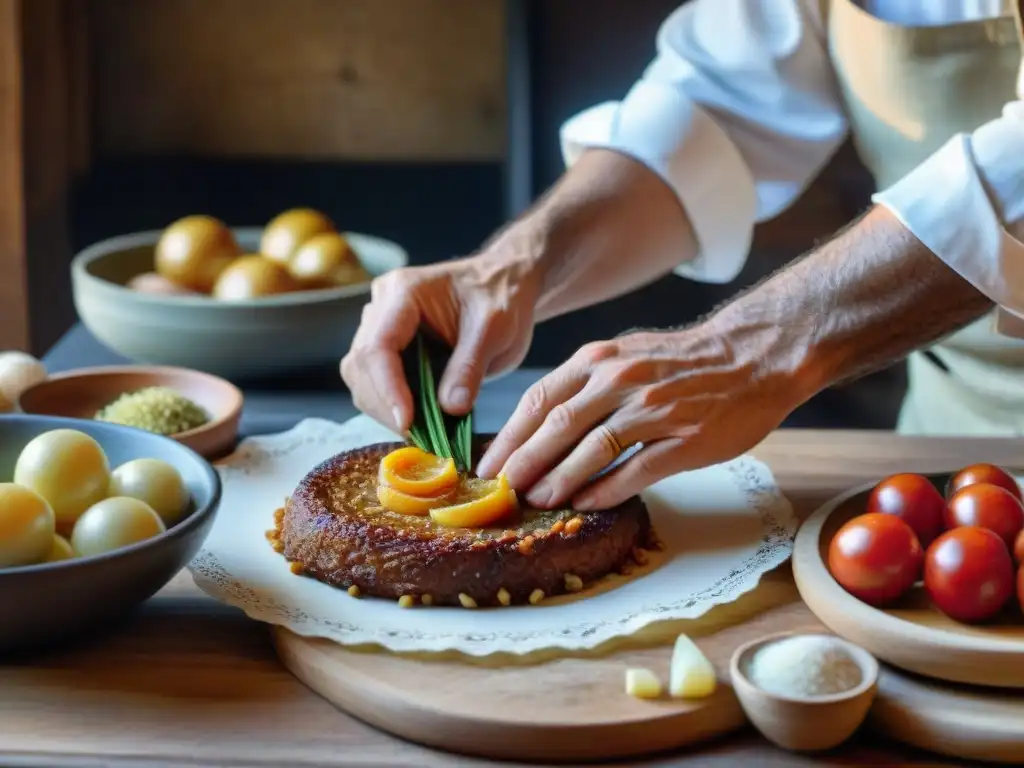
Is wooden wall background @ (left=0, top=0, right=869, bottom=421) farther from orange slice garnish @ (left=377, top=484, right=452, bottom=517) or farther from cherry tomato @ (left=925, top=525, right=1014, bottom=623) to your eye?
cherry tomato @ (left=925, top=525, right=1014, bottom=623)

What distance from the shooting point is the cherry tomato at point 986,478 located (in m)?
1.36

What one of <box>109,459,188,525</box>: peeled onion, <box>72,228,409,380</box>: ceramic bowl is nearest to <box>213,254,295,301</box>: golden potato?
<box>72,228,409,380</box>: ceramic bowl

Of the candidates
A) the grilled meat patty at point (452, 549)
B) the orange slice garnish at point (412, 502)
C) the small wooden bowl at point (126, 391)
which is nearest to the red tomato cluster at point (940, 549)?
the grilled meat patty at point (452, 549)

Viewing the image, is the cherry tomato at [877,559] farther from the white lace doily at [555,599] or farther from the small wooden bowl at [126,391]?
the small wooden bowl at [126,391]

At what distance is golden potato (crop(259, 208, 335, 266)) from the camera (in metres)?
2.22

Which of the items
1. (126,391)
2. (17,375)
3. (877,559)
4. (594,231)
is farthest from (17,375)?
(877,559)

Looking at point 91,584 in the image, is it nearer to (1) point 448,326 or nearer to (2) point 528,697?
(2) point 528,697

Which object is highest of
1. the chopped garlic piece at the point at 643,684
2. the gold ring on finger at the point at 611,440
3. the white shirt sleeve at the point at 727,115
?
the white shirt sleeve at the point at 727,115

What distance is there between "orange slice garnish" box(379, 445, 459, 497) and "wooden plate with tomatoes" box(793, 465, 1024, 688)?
355 millimetres

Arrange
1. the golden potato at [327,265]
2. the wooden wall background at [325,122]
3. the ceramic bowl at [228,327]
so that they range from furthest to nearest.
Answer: the wooden wall background at [325,122], the golden potato at [327,265], the ceramic bowl at [228,327]

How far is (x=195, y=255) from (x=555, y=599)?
1108 mm

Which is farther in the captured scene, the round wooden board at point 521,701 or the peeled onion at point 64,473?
the peeled onion at point 64,473

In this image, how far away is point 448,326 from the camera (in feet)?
5.50

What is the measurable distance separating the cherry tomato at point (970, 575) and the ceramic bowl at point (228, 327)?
106cm
